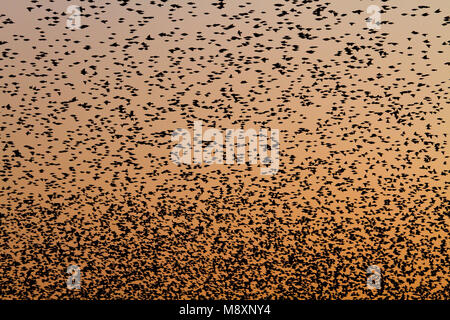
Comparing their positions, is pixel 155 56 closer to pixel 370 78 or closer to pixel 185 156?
pixel 185 156
